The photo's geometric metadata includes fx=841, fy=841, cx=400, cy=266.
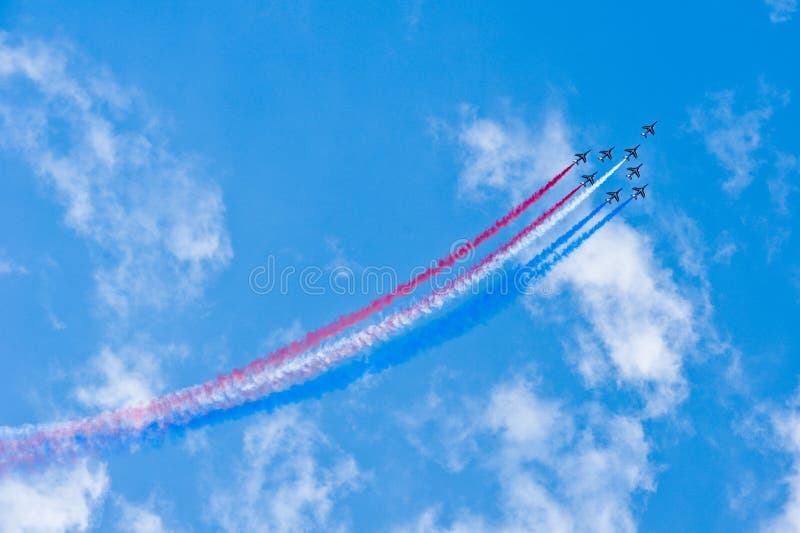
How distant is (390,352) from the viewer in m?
→ 78.7

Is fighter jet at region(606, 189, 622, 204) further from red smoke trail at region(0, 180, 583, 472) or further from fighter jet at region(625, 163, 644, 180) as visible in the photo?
red smoke trail at region(0, 180, 583, 472)

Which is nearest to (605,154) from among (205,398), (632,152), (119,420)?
(632,152)

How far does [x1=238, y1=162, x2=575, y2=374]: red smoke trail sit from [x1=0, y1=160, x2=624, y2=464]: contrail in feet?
1.50

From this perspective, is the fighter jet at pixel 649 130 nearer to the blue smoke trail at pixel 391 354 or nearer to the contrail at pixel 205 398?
the blue smoke trail at pixel 391 354

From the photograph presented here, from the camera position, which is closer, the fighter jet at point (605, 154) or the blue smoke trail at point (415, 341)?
the blue smoke trail at point (415, 341)

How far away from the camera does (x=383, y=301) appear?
252ft

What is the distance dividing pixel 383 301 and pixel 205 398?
59.0 feet

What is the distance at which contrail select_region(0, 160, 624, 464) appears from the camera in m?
70.8

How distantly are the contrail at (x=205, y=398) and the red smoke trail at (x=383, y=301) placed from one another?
1.50 ft

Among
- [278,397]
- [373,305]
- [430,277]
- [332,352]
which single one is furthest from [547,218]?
[278,397]

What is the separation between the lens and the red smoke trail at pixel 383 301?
244 ft

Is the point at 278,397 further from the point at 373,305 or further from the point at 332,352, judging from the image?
the point at 373,305

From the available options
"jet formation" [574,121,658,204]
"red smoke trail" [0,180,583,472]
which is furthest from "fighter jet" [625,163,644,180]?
"red smoke trail" [0,180,583,472]

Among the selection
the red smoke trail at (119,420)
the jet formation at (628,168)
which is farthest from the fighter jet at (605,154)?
the red smoke trail at (119,420)
